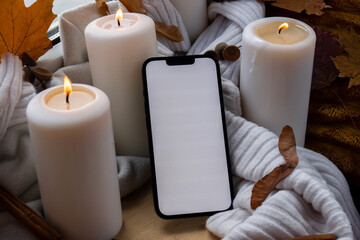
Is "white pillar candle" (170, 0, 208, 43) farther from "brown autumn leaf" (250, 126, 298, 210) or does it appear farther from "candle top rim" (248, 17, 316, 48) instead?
"brown autumn leaf" (250, 126, 298, 210)

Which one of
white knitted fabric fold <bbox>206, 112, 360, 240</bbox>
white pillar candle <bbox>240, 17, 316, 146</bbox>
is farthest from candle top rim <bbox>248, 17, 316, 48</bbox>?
white knitted fabric fold <bbox>206, 112, 360, 240</bbox>

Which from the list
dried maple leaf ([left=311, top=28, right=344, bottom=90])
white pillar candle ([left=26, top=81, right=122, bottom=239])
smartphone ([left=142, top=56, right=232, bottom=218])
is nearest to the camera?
white pillar candle ([left=26, top=81, right=122, bottom=239])

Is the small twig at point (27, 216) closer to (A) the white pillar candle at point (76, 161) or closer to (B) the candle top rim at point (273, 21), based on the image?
(A) the white pillar candle at point (76, 161)

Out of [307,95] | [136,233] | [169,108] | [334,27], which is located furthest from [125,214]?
[334,27]

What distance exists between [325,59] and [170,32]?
220 millimetres

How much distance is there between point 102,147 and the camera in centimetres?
48

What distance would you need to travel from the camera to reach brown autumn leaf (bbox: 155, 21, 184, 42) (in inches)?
26.5

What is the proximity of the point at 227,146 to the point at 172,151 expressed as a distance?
2.6 inches

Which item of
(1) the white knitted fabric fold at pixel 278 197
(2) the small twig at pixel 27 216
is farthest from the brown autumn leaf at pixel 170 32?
(2) the small twig at pixel 27 216

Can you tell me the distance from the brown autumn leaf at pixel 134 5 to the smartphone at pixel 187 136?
0.36 feet

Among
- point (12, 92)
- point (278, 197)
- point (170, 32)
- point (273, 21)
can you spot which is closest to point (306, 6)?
point (273, 21)

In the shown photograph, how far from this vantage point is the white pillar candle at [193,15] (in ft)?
2.31

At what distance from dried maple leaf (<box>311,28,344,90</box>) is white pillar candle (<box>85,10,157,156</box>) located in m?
0.24

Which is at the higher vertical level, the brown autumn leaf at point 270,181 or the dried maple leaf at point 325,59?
the dried maple leaf at point 325,59
